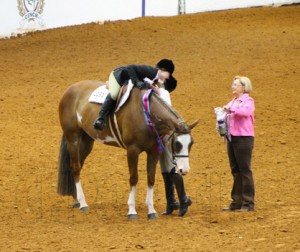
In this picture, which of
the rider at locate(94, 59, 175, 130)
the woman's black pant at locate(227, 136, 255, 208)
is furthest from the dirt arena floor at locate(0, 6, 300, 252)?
the rider at locate(94, 59, 175, 130)

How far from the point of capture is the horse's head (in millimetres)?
10539

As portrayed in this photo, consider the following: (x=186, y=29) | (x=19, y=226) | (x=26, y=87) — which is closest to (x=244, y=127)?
(x=19, y=226)

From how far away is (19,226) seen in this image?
1098cm

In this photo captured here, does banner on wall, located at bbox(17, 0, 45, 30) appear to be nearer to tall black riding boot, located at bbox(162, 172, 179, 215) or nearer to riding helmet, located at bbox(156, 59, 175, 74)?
riding helmet, located at bbox(156, 59, 175, 74)

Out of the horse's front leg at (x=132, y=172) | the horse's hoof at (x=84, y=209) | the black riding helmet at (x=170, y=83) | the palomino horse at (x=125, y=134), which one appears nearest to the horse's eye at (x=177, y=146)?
the palomino horse at (x=125, y=134)

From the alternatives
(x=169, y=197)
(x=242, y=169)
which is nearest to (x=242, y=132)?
(x=242, y=169)

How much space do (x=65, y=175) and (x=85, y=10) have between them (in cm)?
1221

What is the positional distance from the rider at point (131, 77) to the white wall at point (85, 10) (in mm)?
12443

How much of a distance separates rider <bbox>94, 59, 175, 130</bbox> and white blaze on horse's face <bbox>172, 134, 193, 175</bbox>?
102 cm

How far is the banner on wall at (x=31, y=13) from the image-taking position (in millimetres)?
23266

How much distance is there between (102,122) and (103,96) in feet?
1.84

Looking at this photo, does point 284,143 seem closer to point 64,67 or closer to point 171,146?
point 171,146

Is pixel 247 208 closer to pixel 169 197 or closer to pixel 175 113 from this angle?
pixel 169 197

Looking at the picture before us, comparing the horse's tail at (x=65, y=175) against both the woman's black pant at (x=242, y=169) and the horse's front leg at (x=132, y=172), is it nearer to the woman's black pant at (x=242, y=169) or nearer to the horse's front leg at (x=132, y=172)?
the horse's front leg at (x=132, y=172)
